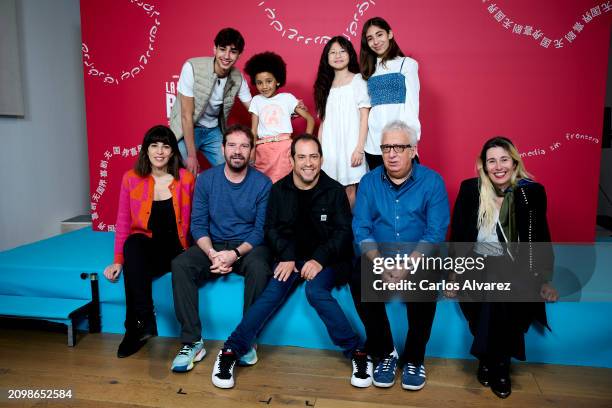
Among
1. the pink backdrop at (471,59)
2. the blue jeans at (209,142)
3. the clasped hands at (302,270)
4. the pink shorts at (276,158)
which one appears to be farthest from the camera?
the pink backdrop at (471,59)

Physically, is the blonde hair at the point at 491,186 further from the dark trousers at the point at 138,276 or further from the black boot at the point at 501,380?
the dark trousers at the point at 138,276

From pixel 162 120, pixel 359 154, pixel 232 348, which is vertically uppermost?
pixel 162 120

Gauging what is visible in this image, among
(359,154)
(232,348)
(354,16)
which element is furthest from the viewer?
(354,16)

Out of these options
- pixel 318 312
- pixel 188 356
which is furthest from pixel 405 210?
pixel 188 356

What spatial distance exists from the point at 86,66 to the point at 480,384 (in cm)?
361

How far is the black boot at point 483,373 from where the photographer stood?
193cm

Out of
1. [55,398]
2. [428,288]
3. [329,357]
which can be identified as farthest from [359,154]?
[55,398]

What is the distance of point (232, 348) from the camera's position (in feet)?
6.61

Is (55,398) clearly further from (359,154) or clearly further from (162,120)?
(162,120)

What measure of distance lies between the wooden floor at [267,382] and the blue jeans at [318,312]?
135mm

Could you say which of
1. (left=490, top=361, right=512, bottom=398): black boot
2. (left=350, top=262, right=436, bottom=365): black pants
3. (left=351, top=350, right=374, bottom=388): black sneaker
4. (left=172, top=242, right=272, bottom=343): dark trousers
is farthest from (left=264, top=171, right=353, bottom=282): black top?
(left=490, top=361, right=512, bottom=398): black boot

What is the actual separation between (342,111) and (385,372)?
1497mm

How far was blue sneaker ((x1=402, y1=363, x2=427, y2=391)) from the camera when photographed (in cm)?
189

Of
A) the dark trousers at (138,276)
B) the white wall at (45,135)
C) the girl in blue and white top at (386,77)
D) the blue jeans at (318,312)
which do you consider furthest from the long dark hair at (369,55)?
the white wall at (45,135)
